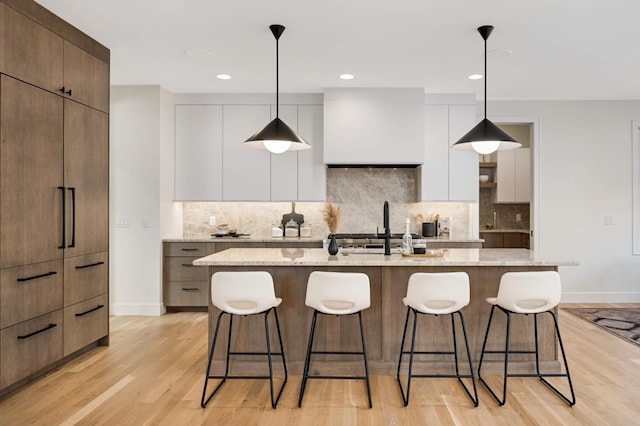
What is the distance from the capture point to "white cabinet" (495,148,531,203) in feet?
24.9

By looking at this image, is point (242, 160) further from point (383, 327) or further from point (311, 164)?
point (383, 327)

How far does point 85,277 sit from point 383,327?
2.41m

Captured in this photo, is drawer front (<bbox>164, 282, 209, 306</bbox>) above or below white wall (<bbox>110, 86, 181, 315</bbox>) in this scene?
below

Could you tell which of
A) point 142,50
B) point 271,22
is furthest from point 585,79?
point 142,50

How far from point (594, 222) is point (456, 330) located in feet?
12.5

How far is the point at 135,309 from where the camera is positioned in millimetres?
5535

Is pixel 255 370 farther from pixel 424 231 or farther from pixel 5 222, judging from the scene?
pixel 424 231

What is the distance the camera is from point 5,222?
9.91ft

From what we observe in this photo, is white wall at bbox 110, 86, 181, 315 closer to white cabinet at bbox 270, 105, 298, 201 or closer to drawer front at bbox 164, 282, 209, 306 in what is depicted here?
drawer front at bbox 164, 282, 209, 306

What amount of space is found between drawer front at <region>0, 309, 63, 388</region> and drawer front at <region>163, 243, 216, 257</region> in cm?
204

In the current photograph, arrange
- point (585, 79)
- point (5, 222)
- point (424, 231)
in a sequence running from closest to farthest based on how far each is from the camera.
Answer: point (5, 222) → point (585, 79) → point (424, 231)

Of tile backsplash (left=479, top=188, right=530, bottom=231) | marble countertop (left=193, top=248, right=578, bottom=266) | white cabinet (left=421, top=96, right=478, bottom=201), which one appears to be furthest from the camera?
tile backsplash (left=479, top=188, right=530, bottom=231)

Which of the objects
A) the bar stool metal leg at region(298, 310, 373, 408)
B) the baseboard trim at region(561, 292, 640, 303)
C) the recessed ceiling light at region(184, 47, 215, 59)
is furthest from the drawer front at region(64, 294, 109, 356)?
the baseboard trim at region(561, 292, 640, 303)

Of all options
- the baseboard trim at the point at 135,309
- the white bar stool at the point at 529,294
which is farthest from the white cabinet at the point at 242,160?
the white bar stool at the point at 529,294
